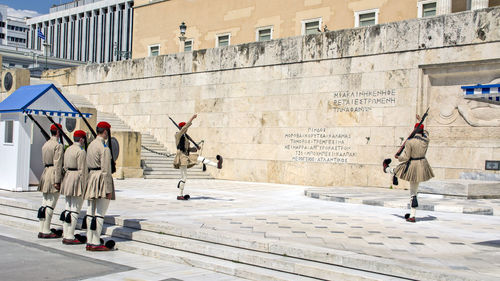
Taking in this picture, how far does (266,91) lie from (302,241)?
13245mm

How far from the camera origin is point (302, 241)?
7.92 metres

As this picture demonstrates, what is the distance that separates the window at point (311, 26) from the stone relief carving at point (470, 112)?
11.7 meters

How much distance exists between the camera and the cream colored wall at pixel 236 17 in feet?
85.3

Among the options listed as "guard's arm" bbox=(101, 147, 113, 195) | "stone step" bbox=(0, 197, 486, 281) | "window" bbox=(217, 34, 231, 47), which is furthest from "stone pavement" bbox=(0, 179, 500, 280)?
"window" bbox=(217, 34, 231, 47)

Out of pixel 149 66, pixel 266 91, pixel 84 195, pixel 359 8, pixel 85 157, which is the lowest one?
pixel 84 195

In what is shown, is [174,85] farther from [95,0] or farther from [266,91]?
[95,0]

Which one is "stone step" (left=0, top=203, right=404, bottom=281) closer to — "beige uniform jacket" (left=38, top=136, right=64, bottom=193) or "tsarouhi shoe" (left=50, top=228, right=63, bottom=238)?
"tsarouhi shoe" (left=50, top=228, right=63, bottom=238)

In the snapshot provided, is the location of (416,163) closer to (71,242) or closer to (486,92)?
(486,92)

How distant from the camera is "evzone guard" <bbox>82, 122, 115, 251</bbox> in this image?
8039mm

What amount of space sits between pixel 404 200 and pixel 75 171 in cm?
816

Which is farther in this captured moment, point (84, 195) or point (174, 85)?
point (174, 85)

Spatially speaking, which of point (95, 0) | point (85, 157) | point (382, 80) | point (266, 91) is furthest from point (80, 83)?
point (95, 0)

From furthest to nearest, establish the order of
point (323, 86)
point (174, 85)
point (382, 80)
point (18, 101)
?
point (174, 85)
point (323, 86)
point (382, 80)
point (18, 101)

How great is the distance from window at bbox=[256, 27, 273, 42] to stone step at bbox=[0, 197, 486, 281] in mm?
20947
